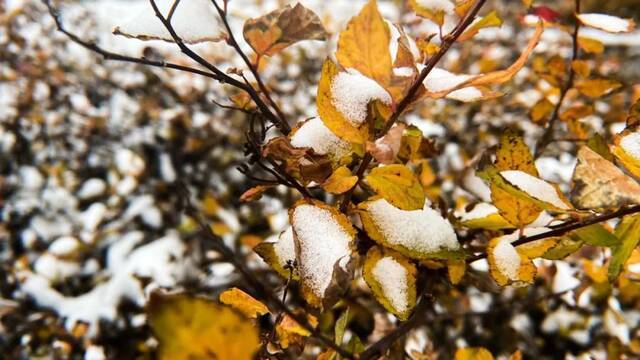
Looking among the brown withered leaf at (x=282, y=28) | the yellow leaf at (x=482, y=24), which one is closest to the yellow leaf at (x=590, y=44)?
the yellow leaf at (x=482, y=24)

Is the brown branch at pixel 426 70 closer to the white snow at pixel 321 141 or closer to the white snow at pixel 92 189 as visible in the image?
the white snow at pixel 321 141

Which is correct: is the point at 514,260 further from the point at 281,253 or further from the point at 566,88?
the point at 566,88

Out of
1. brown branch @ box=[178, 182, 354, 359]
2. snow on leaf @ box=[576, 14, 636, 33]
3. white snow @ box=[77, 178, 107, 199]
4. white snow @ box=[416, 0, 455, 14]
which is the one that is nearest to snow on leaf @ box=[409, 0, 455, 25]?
white snow @ box=[416, 0, 455, 14]

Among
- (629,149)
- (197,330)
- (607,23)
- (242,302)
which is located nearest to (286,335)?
(242,302)

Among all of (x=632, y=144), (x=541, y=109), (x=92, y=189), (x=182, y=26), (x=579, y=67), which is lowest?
(x=92, y=189)

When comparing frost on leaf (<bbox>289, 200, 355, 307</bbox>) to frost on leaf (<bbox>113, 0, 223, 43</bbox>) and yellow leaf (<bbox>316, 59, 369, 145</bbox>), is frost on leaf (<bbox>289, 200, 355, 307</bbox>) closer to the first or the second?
yellow leaf (<bbox>316, 59, 369, 145</bbox>)

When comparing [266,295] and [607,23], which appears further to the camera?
[607,23]

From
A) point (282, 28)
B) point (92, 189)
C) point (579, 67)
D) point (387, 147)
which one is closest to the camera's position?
point (387, 147)
